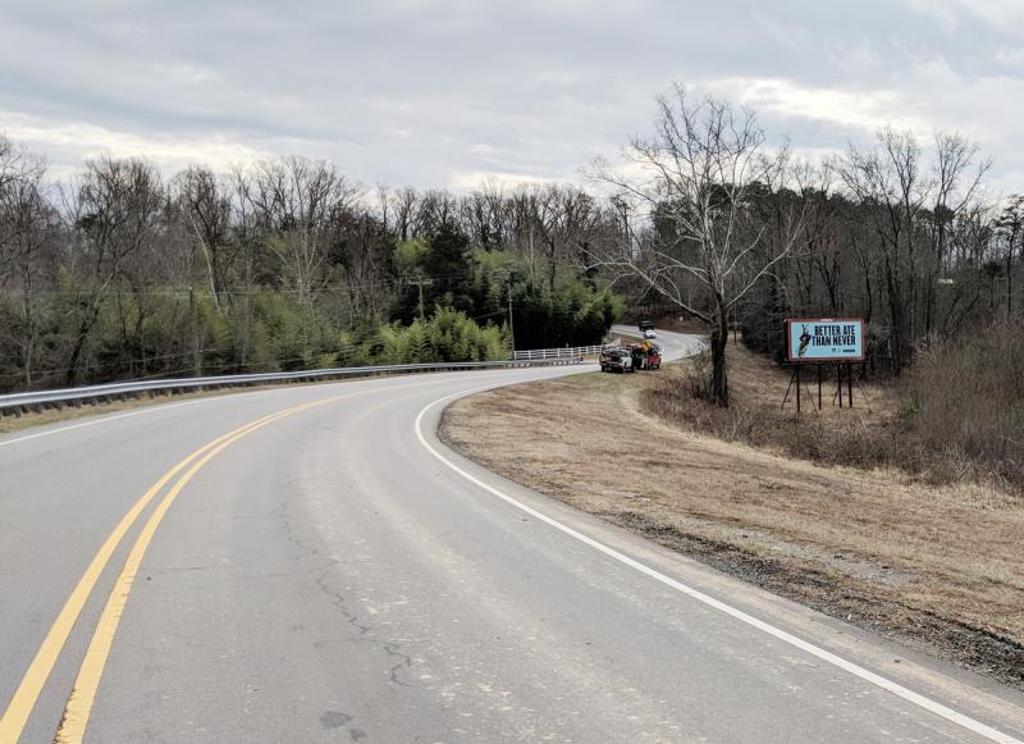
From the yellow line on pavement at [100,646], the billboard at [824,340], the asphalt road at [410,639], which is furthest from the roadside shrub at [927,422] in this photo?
the yellow line on pavement at [100,646]

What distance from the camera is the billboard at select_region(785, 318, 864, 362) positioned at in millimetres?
40562

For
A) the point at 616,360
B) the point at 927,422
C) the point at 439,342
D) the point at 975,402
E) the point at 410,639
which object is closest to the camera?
the point at 410,639

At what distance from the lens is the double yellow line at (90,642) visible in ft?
13.5

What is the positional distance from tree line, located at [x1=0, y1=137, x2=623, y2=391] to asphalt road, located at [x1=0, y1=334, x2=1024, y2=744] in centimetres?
2889

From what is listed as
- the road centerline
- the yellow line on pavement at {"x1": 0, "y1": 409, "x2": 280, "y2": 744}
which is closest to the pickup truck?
the road centerline

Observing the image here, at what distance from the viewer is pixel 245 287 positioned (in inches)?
2650

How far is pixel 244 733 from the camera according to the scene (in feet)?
13.4

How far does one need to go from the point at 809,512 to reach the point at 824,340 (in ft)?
105

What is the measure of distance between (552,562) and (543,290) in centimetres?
8061

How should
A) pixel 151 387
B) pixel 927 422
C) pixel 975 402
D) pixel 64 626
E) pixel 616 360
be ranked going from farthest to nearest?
pixel 616 360 → pixel 151 387 → pixel 975 402 → pixel 927 422 → pixel 64 626

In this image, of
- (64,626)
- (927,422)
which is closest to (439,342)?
(927,422)

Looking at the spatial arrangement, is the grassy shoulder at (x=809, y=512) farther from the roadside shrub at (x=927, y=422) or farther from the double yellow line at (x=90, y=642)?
the double yellow line at (x=90, y=642)

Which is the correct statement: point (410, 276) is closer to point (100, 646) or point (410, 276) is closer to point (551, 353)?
point (551, 353)

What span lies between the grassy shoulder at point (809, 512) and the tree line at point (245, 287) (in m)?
15.7
